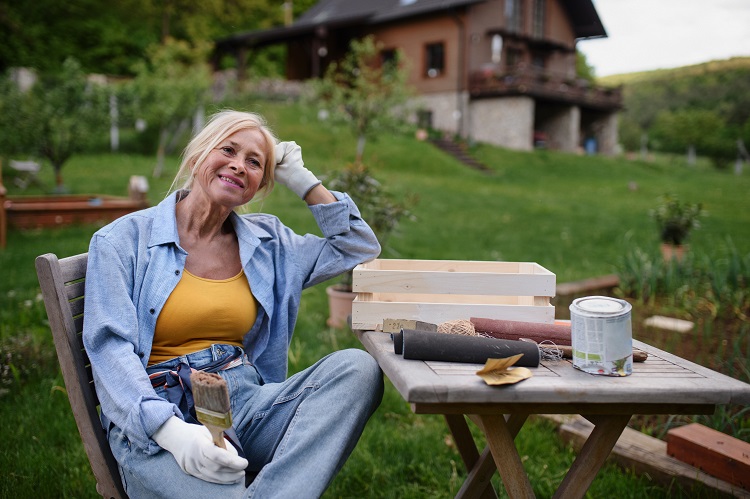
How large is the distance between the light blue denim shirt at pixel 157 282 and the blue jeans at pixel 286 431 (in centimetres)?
9

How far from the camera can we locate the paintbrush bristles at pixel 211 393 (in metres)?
1.56

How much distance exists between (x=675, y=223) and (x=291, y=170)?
5430 mm

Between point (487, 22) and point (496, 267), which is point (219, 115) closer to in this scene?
point (496, 267)

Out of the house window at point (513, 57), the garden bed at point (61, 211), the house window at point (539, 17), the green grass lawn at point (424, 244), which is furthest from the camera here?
the house window at point (539, 17)

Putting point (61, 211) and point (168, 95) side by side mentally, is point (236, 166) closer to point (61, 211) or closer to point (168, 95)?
point (61, 211)

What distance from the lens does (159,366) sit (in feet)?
6.74

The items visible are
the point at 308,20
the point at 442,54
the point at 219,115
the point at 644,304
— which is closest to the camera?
the point at 219,115

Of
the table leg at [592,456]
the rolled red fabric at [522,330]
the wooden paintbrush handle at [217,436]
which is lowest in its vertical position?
the table leg at [592,456]

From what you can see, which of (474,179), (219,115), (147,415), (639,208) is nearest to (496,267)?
(219,115)

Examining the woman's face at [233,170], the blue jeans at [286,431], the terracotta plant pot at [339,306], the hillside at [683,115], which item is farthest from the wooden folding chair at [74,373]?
the hillside at [683,115]

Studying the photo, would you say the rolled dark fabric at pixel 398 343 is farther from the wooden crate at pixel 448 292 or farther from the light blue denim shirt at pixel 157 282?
the light blue denim shirt at pixel 157 282

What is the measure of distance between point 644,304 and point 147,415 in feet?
16.5

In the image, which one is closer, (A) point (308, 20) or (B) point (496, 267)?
(B) point (496, 267)

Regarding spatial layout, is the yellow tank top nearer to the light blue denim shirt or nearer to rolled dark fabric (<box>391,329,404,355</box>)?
the light blue denim shirt
